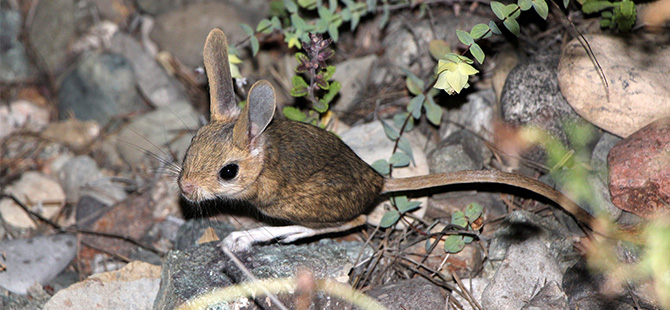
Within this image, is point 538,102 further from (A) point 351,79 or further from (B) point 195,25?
(B) point 195,25

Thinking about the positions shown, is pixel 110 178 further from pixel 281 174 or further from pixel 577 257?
pixel 577 257

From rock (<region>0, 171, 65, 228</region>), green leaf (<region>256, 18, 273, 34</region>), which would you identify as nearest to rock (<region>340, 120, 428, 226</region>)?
green leaf (<region>256, 18, 273, 34</region>)

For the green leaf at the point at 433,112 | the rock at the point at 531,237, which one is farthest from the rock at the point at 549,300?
the green leaf at the point at 433,112

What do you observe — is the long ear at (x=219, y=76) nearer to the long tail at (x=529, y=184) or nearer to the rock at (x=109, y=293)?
the rock at (x=109, y=293)

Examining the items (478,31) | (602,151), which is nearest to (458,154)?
(602,151)

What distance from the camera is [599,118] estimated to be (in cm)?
359

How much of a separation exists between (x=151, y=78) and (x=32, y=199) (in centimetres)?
146

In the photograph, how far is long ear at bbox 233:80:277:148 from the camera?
2.97 metres

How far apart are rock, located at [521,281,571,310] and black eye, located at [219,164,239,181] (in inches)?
68.5

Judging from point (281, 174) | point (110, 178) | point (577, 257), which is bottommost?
point (577, 257)

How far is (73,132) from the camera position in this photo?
16.6 ft

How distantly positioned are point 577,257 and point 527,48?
157 centimetres

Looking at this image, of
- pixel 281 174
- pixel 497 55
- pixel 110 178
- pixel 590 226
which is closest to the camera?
pixel 590 226

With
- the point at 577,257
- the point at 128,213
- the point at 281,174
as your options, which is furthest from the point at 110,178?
the point at 577,257
